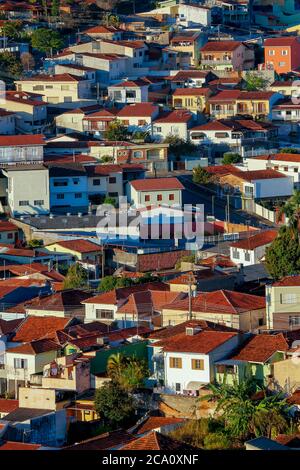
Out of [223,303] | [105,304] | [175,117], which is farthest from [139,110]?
[223,303]

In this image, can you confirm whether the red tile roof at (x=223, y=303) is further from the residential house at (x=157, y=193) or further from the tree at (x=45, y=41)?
the tree at (x=45, y=41)

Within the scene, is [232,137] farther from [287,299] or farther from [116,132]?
[287,299]

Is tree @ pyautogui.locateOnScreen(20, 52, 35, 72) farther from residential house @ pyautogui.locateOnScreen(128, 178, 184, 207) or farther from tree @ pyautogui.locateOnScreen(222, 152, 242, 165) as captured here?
residential house @ pyautogui.locateOnScreen(128, 178, 184, 207)

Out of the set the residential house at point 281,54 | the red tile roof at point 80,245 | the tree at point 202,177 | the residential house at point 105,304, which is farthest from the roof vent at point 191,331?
the residential house at point 281,54

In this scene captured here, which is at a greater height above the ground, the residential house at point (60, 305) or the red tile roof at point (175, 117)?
the red tile roof at point (175, 117)
